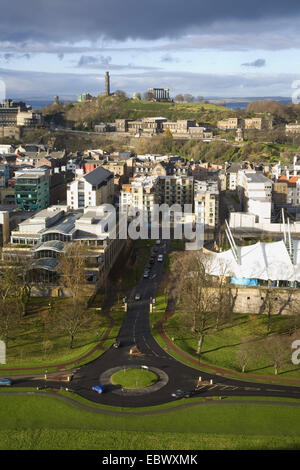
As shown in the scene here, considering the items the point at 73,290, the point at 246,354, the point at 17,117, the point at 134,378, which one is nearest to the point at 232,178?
the point at 73,290

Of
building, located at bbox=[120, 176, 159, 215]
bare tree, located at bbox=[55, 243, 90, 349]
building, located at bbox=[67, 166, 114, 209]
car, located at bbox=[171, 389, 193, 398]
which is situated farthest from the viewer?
building, located at bbox=[67, 166, 114, 209]

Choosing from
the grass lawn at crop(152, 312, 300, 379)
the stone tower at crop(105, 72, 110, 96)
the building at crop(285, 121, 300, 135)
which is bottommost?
the grass lawn at crop(152, 312, 300, 379)

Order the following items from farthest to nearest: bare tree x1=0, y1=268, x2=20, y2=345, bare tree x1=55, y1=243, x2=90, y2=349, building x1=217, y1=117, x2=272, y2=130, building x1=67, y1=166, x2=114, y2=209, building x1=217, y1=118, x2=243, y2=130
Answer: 1. building x1=217, y1=118, x2=243, y2=130
2. building x1=217, y1=117, x2=272, y2=130
3. building x1=67, y1=166, x2=114, y2=209
4. bare tree x1=55, y1=243, x2=90, y2=349
5. bare tree x1=0, y1=268, x2=20, y2=345

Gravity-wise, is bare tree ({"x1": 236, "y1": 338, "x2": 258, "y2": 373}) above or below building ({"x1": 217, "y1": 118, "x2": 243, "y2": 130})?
below

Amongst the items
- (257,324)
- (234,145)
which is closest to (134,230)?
(257,324)

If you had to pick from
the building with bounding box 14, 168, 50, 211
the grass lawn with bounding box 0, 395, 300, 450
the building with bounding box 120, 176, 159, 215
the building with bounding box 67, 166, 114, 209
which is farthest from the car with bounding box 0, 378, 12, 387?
the building with bounding box 14, 168, 50, 211

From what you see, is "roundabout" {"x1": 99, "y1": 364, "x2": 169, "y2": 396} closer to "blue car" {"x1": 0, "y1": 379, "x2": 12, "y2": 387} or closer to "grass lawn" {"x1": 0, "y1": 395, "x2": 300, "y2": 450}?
"grass lawn" {"x1": 0, "y1": 395, "x2": 300, "y2": 450}
